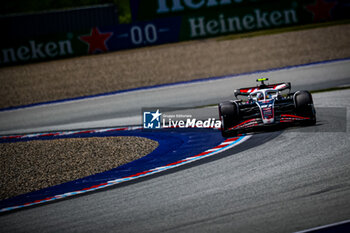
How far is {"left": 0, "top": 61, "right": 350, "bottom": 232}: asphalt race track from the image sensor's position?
4648 mm

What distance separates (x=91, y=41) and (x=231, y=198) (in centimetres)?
2116

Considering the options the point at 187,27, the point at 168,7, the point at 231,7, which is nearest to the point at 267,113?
the point at 187,27

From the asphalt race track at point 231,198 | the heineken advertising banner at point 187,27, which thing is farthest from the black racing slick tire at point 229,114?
the heineken advertising banner at point 187,27

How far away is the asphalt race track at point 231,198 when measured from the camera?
15.3 ft

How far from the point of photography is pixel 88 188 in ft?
21.3

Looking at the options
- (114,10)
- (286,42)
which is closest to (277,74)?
(286,42)

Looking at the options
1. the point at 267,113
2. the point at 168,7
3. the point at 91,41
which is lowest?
the point at 267,113

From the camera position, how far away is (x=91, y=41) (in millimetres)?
25359

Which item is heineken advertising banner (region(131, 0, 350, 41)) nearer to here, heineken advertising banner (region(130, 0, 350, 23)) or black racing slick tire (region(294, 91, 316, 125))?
heineken advertising banner (region(130, 0, 350, 23))

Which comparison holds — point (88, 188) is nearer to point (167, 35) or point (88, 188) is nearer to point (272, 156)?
point (272, 156)

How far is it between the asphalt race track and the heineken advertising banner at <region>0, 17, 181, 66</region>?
18.5m

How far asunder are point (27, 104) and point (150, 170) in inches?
441

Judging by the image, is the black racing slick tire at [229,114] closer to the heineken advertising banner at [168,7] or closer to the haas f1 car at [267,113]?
the haas f1 car at [267,113]

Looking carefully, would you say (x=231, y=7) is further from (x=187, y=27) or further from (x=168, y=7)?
(x=168, y=7)
